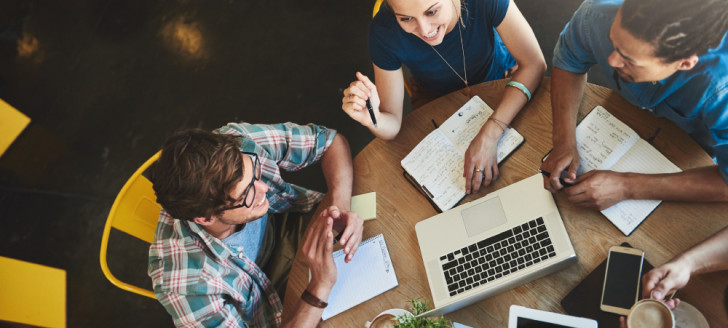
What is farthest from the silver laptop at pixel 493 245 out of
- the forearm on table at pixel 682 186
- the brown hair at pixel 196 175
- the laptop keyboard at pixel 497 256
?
the brown hair at pixel 196 175

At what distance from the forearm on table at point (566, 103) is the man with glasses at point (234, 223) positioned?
0.66 meters

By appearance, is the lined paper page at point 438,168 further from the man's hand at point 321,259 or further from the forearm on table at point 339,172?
the man's hand at point 321,259

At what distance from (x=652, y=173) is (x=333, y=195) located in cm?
93

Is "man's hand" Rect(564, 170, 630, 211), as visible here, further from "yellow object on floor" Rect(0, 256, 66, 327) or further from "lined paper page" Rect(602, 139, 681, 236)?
"yellow object on floor" Rect(0, 256, 66, 327)

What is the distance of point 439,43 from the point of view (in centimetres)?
154

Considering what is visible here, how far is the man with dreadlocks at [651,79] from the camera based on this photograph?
3.15 ft

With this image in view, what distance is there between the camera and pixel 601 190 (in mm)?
1233

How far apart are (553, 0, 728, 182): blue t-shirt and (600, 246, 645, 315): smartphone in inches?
11.9

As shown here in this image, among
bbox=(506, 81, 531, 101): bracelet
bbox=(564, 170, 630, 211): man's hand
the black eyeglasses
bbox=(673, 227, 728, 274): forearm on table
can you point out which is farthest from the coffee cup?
the black eyeglasses

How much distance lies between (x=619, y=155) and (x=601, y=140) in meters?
0.07

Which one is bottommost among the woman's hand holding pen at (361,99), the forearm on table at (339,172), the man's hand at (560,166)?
the forearm on table at (339,172)

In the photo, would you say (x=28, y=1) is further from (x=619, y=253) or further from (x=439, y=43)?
(x=619, y=253)

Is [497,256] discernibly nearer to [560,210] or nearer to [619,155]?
[560,210]

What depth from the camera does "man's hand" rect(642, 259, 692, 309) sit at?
109 cm
